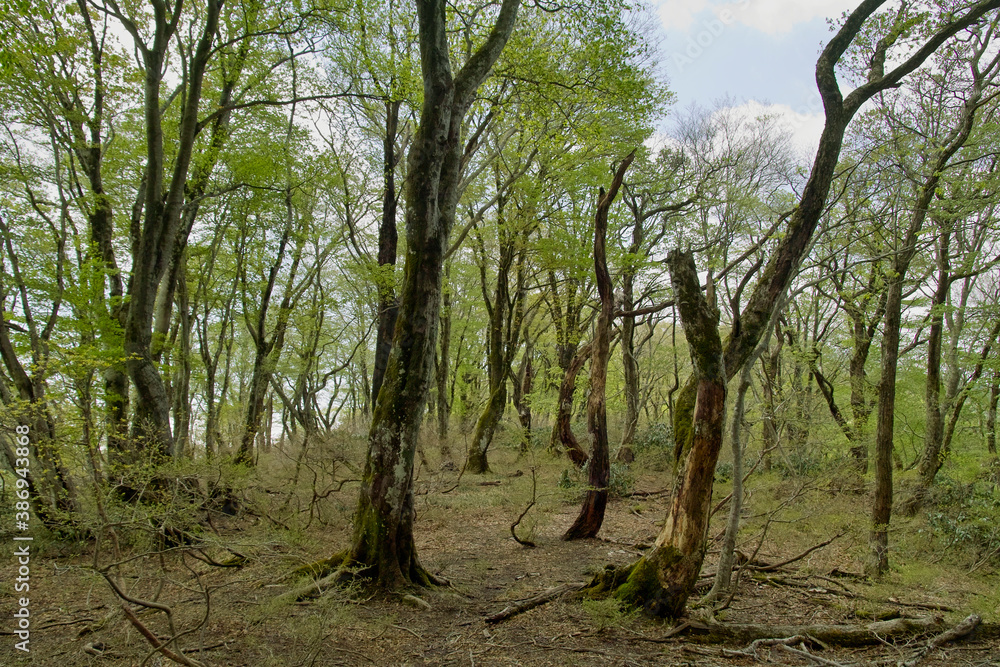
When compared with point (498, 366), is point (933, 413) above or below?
below

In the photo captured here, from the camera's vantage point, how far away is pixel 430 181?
18.0ft

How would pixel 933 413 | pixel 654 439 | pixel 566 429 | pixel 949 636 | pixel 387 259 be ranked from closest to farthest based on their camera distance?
pixel 949 636, pixel 933 413, pixel 387 259, pixel 566 429, pixel 654 439

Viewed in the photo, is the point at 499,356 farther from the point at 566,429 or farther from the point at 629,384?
the point at 629,384

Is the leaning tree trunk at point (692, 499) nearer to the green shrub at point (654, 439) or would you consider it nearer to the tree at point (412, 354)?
the tree at point (412, 354)

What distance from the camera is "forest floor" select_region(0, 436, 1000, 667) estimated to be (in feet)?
12.8

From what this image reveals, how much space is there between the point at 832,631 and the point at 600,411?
3.97m

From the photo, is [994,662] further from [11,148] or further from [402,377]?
[11,148]

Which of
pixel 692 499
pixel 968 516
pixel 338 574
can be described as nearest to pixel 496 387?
pixel 338 574

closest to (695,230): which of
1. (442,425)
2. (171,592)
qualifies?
(442,425)

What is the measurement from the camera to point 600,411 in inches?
311

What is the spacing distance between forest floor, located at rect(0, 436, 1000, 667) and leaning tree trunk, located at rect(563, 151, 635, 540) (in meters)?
0.36

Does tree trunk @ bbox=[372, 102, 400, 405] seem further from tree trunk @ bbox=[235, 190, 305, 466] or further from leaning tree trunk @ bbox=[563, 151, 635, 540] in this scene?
leaning tree trunk @ bbox=[563, 151, 635, 540]

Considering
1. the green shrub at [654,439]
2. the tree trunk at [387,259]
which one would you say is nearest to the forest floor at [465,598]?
the tree trunk at [387,259]

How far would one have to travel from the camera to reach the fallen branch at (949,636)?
3975mm
